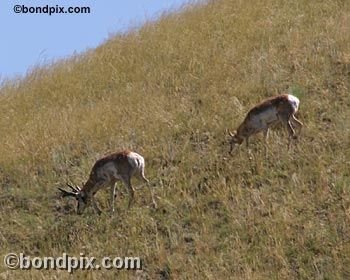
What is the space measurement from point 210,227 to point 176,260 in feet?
2.83

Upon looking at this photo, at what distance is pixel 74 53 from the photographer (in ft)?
70.3

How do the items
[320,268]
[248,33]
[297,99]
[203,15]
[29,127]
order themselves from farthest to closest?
[203,15] < [248,33] < [29,127] < [297,99] < [320,268]

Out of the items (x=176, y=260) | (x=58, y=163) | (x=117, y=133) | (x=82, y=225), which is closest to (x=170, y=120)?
(x=117, y=133)

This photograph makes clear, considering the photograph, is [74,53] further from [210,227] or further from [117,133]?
[210,227]

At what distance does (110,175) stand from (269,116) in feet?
8.76

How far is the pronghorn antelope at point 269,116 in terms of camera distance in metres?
14.1

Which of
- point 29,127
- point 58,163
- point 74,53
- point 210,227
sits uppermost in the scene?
point 74,53

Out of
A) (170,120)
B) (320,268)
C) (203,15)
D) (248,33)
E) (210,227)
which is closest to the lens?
(320,268)

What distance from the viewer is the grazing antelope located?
13359 mm

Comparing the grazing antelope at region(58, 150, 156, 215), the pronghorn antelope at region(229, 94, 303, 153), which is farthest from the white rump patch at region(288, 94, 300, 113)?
the grazing antelope at region(58, 150, 156, 215)

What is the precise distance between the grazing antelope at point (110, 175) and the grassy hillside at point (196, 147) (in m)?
0.24

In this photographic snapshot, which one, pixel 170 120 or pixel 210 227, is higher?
pixel 170 120

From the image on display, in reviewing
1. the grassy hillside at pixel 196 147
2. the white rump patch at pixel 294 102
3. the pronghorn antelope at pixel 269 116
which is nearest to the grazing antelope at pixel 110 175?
the grassy hillside at pixel 196 147

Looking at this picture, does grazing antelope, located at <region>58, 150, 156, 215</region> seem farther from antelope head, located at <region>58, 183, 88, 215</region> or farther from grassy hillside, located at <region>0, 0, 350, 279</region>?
grassy hillside, located at <region>0, 0, 350, 279</region>
